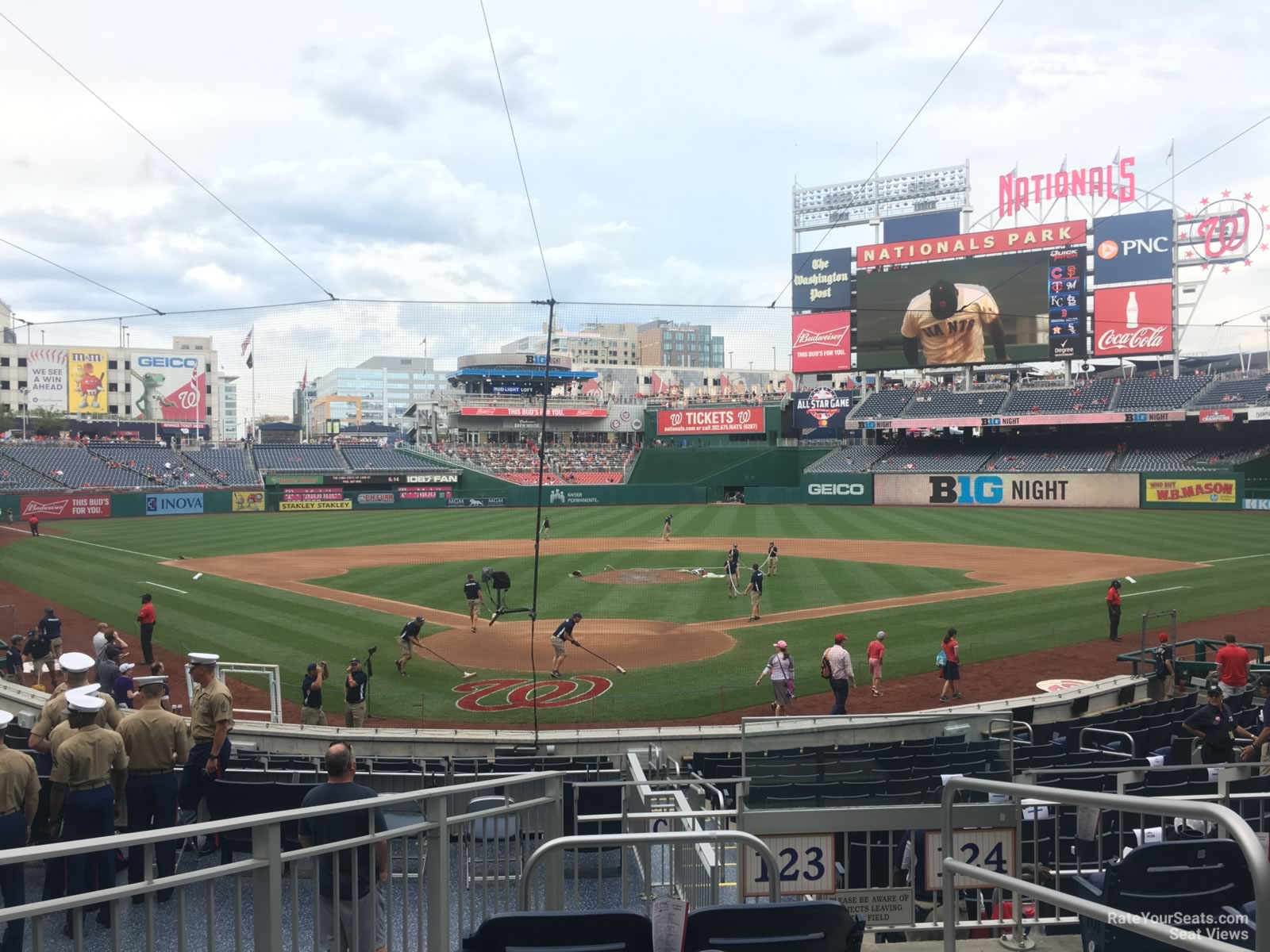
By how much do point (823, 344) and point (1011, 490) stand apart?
55.6 feet

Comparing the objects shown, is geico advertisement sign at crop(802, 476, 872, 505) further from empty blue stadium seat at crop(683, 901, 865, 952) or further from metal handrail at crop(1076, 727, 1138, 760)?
empty blue stadium seat at crop(683, 901, 865, 952)

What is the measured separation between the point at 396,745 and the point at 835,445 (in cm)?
5679

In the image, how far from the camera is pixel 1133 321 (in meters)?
56.8

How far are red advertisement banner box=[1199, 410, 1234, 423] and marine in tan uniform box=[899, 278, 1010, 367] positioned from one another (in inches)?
474

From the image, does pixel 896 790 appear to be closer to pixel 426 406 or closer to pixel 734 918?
pixel 734 918

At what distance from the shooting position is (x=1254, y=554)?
3138 centimetres

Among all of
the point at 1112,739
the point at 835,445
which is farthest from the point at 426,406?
the point at 1112,739

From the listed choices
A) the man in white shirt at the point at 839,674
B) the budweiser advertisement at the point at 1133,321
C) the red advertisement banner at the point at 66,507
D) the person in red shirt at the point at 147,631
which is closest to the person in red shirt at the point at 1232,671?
the man in white shirt at the point at 839,674

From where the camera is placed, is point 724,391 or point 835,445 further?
point 724,391

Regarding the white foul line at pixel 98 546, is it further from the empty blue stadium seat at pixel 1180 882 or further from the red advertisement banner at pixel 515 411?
the empty blue stadium seat at pixel 1180 882

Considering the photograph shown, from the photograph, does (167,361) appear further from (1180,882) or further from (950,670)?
(1180,882)

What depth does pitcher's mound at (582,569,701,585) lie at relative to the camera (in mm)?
28031

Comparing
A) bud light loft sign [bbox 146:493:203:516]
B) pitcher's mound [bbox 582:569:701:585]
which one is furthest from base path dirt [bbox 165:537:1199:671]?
bud light loft sign [bbox 146:493:203:516]

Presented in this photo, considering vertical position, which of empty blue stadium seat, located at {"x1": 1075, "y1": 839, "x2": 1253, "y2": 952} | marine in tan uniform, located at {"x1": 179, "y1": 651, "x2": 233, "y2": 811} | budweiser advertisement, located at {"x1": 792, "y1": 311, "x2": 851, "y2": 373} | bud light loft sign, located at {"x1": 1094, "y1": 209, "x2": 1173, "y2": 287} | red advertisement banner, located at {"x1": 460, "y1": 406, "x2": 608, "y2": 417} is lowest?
marine in tan uniform, located at {"x1": 179, "y1": 651, "x2": 233, "y2": 811}
